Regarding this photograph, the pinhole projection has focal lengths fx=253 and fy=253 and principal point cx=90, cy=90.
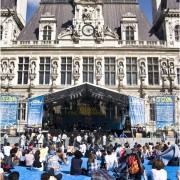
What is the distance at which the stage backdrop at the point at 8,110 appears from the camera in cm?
2220

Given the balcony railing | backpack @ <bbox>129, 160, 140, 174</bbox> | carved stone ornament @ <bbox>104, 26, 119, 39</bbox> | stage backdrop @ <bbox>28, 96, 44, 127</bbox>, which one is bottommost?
backpack @ <bbox>129, 160, 140, 174</bbox>

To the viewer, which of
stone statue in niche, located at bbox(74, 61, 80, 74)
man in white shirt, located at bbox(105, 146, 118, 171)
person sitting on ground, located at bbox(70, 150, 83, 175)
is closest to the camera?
man in white shirt, located at bbox(105, 146, 118, 171)

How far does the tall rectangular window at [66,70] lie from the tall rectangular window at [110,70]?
13.7ft

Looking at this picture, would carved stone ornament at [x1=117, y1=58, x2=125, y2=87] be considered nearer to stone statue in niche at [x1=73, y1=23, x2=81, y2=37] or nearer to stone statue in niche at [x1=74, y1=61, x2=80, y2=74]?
stone statue in niche at [x1=74, y1=61, x2=80, y2=74]

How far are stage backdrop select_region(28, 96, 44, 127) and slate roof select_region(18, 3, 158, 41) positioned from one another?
37.7 ft

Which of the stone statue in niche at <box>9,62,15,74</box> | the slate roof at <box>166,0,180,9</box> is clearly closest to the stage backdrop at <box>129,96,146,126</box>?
the stone statue in niche at <box>9,62,15,74</box>

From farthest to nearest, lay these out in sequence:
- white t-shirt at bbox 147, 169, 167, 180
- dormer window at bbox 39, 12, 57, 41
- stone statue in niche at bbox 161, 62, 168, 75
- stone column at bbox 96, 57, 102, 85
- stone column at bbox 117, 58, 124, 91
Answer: dormer window at bbox 39, 12, 57, 41, stone statue in niche at bbox 161, 62, 168, 75, stone column at bbox 96, 57, 102, 85, stone column at bbox 117, 58, 124, 91, white t-shirt at bbox 147, 169, 167, 180

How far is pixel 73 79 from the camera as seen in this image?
28797 mm

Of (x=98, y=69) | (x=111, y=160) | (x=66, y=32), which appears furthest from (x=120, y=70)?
(x=111, y=160)

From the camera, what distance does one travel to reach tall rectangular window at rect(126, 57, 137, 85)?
95.2 feet

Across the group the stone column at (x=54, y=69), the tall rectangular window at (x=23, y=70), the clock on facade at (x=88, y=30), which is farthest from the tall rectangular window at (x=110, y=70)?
the tall rectangular window at (x=23, y=70)

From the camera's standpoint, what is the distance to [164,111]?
2208cm

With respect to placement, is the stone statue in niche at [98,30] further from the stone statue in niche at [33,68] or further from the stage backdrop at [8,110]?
the stage backdrop at [8,110]

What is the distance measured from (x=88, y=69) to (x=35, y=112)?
9.23 metres
